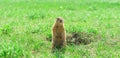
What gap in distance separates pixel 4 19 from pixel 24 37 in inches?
127

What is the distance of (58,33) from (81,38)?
3.61ft

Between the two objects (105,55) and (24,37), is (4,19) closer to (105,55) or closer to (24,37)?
(24,37)

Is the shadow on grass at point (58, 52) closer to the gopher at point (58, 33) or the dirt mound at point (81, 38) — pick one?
the gopher at point (58, 33)

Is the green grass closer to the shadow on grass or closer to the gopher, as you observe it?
the shadow on grass

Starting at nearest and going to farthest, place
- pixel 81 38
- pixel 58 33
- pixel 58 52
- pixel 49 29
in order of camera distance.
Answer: pixel 58 52 → pixel 58 33 → pixel 81 38 → pixel 49 29

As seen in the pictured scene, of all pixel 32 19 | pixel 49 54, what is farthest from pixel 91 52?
pixel 32 19

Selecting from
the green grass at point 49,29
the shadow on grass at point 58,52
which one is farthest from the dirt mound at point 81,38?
the shadow on grass at point 58,52

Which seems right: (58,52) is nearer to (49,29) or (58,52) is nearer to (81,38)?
(81,38)

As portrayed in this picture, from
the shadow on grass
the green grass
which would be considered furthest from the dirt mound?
the shadow on grass

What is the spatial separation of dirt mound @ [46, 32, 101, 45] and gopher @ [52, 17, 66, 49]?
0.70 m

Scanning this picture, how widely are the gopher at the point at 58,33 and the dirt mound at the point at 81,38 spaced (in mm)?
695

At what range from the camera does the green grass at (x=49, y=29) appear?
6.95 m

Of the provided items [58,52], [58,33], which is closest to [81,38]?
[58,33]

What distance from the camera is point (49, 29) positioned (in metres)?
9.23
